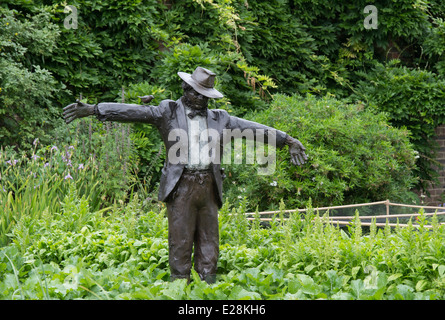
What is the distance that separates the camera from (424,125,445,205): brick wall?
10203 millimetres

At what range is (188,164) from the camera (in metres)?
3.68

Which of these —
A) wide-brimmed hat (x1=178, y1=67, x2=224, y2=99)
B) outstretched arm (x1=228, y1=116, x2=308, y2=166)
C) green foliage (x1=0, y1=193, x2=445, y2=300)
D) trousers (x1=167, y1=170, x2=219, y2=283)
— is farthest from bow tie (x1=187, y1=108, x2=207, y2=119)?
green foliage (x1=0, y1=193, x2=445, y2=300)

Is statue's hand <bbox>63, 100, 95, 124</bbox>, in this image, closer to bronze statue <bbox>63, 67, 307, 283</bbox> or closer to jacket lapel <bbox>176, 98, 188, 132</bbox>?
bronze statue <bbox>63, 67, 307, 283</bbox>

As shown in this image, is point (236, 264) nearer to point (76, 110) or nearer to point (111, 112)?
point (111, 112)

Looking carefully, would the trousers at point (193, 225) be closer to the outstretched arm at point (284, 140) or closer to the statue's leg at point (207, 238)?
the statue's leg at point (207, 238)

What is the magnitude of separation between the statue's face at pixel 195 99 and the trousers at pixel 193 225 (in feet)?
1.48

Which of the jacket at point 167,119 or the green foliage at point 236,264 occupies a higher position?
the jacket at point 167,119

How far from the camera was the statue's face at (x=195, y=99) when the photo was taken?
3709 mm

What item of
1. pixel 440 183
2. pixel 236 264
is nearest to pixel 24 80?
pixel 236 264

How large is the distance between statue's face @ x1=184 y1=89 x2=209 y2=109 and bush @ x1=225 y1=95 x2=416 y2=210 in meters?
2.98

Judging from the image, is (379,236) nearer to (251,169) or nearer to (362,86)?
(251,169)

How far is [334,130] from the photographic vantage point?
7.17 metres

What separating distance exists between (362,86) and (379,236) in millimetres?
5591

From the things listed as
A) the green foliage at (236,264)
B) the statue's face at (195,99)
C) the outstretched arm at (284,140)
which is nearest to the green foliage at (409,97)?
the green foliage at (236,264)
